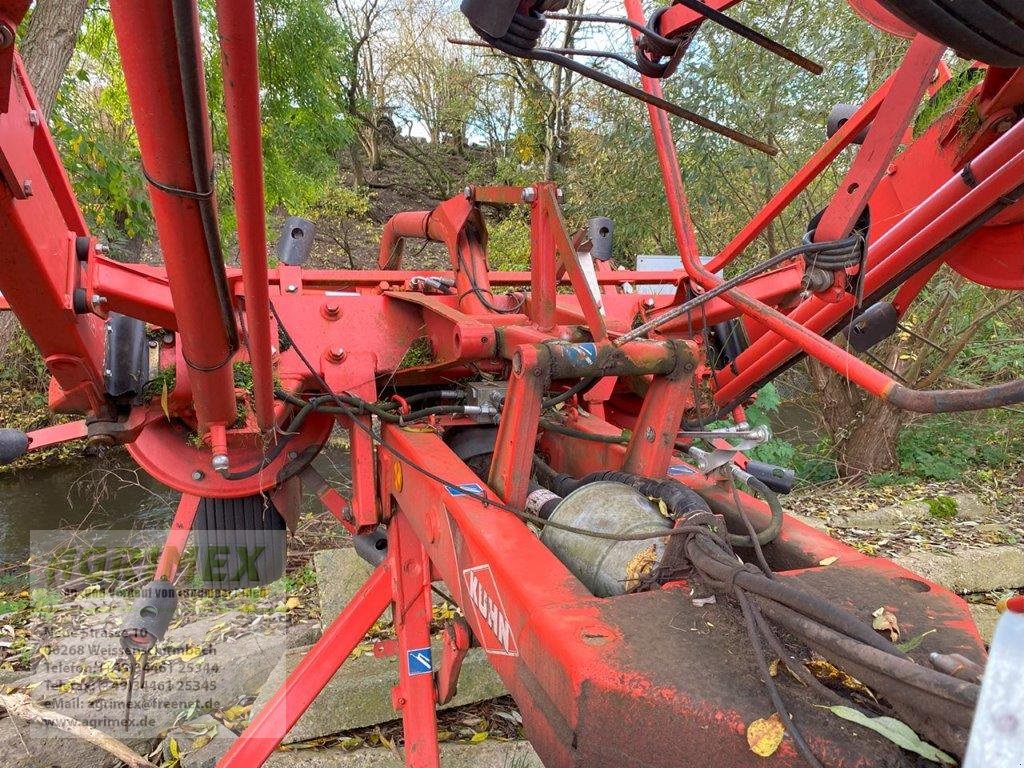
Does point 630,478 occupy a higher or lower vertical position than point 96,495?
higher

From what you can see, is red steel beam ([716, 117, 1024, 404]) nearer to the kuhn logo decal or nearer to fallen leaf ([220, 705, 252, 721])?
the kuhn logo decal

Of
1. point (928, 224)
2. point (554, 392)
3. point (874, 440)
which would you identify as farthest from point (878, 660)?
point (874, 440)

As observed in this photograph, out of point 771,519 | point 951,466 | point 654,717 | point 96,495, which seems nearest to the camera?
point 654,717

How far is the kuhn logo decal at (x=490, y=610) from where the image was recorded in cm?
143

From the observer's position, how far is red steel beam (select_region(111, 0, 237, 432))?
3.70ft

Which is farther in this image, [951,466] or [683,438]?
[951,466]

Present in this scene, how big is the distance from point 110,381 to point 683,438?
1.96 meters

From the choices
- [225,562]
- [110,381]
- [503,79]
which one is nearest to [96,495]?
[225,562]

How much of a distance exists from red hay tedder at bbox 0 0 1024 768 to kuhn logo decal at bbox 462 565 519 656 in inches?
0.5

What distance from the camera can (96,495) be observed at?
Result: 8281 millimetres

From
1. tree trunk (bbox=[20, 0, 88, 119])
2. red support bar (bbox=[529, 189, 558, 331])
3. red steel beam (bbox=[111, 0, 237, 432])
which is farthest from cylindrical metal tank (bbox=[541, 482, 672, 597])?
tree trunk (bbox=[20, 0, 88, 119])

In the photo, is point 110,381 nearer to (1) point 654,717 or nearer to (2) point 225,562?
(2) point 225,562

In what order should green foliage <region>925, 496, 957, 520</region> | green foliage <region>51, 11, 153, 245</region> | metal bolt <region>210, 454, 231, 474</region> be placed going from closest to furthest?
metal bolt <region>210, 454, 231, 474</region> < green foliage <region>925, 496, 957, 520</region> < green foliage <region>51, 11, 153, 245</region>

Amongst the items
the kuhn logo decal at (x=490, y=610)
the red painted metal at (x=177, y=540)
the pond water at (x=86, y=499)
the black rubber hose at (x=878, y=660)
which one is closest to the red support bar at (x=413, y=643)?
the kuhn logo decal at (x=490, y=610)
